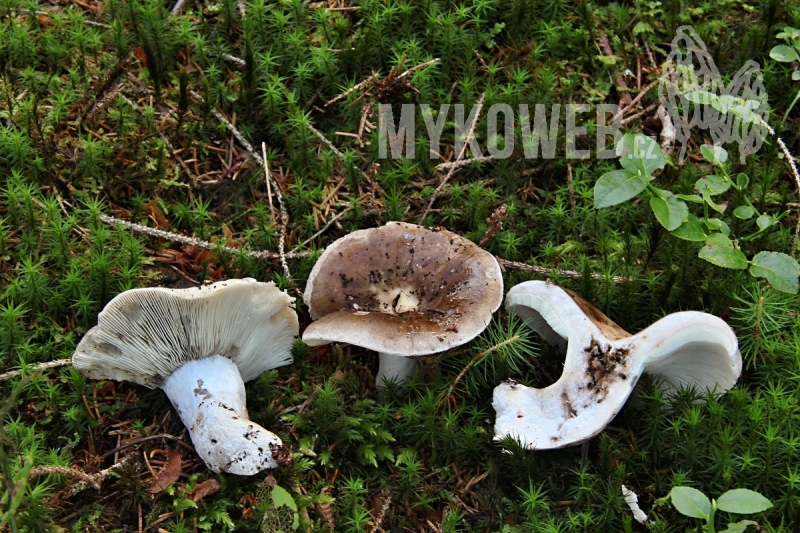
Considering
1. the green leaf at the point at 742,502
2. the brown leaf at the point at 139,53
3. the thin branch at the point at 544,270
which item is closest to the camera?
the green leaf at the point at 742,502

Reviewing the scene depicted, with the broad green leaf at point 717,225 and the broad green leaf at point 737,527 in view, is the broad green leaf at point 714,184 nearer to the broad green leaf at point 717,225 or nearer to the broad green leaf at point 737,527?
the broad green leaf at point 717,225

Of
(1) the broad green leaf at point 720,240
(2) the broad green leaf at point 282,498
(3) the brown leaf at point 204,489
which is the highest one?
(1) the broad green leaf at point 720,240

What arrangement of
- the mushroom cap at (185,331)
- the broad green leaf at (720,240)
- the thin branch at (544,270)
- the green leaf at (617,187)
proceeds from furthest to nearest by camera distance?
the thin branch at (544,270)
the broad green leaf at (720,240)
the green leaf at (617,187)
the mushroom cap at (185,331)

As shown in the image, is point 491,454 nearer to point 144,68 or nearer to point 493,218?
point 493,218

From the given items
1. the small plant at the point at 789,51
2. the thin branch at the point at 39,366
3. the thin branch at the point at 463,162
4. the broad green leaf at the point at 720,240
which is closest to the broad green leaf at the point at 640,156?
the broad green leaf at the point at 720,240

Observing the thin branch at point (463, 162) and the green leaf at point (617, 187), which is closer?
the green leaf at point (617, 187)

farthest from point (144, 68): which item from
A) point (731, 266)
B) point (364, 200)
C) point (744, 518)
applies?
point (744, 518)

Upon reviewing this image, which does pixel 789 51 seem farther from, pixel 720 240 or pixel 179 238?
pixel 179 238
